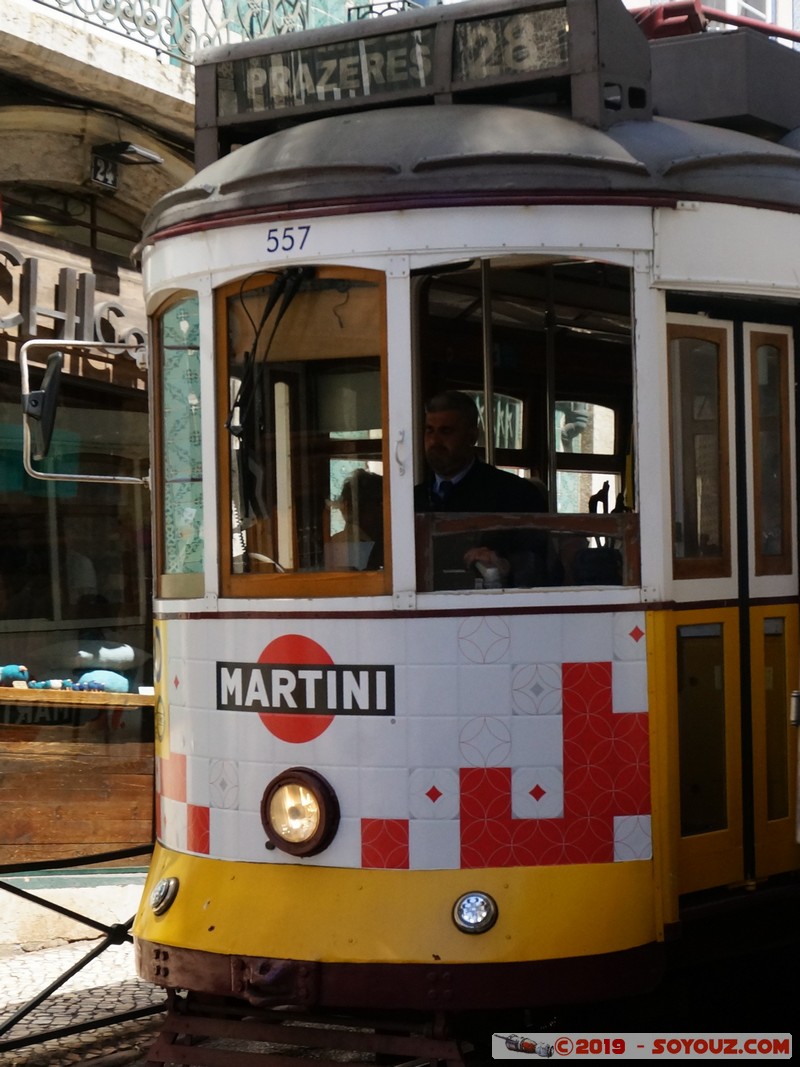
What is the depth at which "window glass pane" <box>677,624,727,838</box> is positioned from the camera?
4855 millimetres

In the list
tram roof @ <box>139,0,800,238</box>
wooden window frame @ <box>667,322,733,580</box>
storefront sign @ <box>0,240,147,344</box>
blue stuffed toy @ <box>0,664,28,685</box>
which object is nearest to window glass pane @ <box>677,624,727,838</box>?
wooden window frame @ <box>667,322,733,580</box>

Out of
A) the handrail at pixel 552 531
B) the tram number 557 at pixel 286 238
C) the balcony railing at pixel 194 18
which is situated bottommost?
the handrail at pixel 552 531

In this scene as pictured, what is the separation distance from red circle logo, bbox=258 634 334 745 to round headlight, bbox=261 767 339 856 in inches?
4.3

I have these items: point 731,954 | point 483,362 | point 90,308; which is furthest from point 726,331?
point 90,308

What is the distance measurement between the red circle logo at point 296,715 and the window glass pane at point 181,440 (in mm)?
475

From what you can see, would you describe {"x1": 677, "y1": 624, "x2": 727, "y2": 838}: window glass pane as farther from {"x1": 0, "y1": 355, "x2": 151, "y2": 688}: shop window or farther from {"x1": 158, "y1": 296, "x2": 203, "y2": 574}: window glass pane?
{"x1": 0, "y1": 355, "x2": 151, "y2": 688}: shop window

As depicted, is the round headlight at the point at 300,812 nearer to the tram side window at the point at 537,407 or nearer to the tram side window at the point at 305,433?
the tram side window at the point at 305,433

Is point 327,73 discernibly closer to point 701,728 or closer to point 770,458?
point 770,458

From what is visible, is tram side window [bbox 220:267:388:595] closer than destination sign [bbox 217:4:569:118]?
Yes

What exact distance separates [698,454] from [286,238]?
1.43 m

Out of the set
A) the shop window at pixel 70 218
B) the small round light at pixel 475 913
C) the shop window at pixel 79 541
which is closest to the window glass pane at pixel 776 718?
the small round light at pixel 475 913

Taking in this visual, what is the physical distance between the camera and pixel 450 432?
4.66 metres

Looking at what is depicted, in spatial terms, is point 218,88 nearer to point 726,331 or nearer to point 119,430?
point 726,331

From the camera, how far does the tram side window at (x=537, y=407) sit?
182 inches
